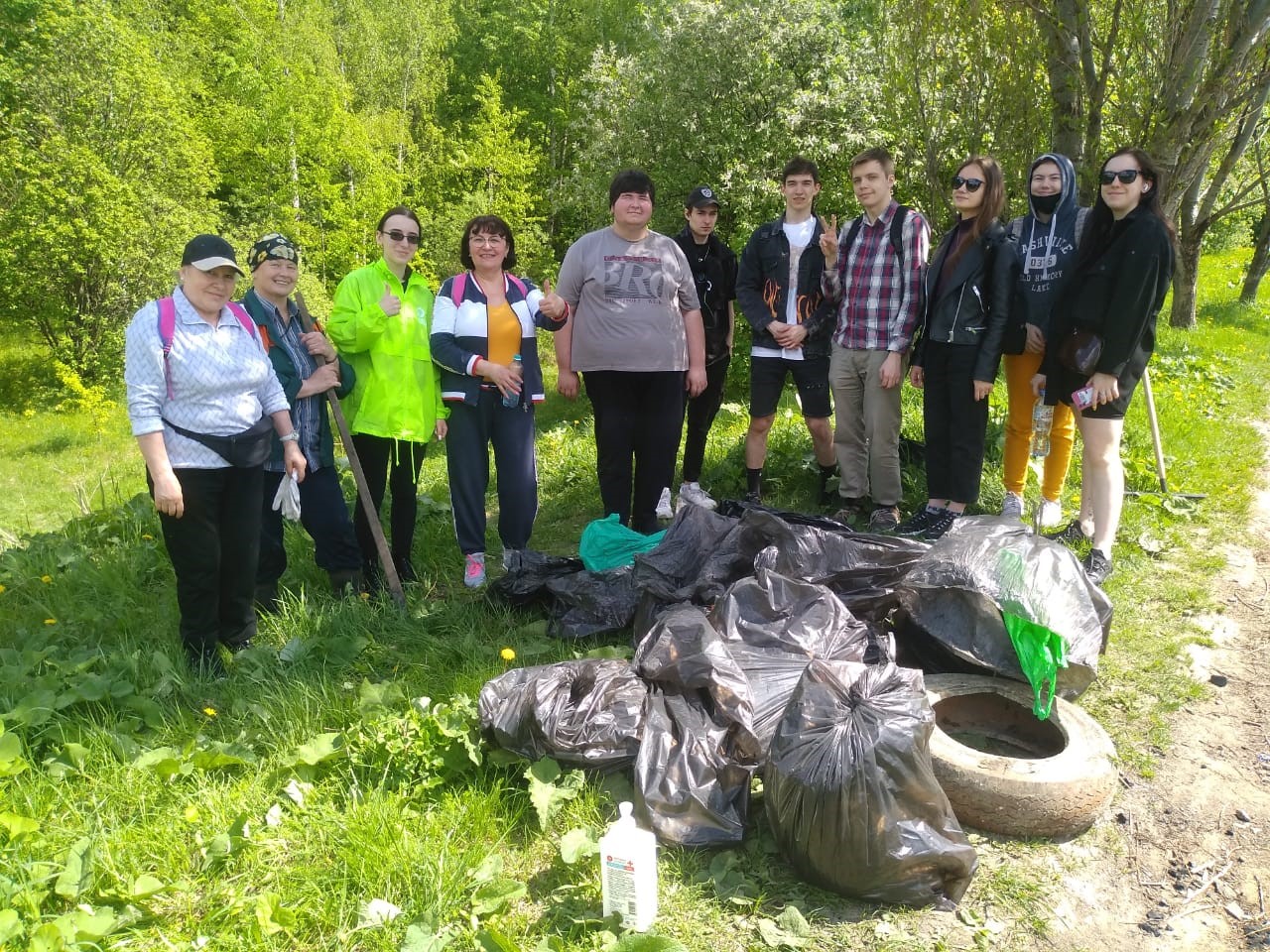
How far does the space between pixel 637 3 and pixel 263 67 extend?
1201cm

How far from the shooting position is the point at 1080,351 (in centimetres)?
411

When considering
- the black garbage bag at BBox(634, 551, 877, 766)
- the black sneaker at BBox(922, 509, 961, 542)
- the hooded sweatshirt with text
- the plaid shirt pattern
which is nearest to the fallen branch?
the black garbage bag at BBox(634, 551, 877, 766)

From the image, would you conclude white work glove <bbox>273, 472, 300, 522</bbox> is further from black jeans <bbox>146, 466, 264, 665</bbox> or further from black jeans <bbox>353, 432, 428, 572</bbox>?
black jeans <bbox>353, 432, 428, 572</bbox>

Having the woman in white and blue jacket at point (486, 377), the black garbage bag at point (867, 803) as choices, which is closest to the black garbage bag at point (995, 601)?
the black garbage bag at point (867, 803)

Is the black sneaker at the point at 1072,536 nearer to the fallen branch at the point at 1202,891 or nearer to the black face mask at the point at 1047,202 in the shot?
the black face mask at the point at 1047,202

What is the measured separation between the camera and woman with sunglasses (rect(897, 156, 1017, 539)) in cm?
431

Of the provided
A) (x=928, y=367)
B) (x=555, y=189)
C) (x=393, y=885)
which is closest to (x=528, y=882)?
(x=393, y=885)

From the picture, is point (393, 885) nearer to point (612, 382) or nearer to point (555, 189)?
point (612, 382)

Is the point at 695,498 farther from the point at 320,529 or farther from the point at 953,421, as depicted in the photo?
the point at 320,529

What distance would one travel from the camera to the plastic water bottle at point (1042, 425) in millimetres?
4457

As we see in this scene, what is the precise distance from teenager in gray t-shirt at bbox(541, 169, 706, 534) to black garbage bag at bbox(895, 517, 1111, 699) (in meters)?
1.78

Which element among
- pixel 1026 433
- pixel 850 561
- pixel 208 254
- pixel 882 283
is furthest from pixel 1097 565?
pixel 208 254

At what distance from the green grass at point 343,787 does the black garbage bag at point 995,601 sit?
1.66 ft

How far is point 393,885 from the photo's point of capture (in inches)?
92.2
